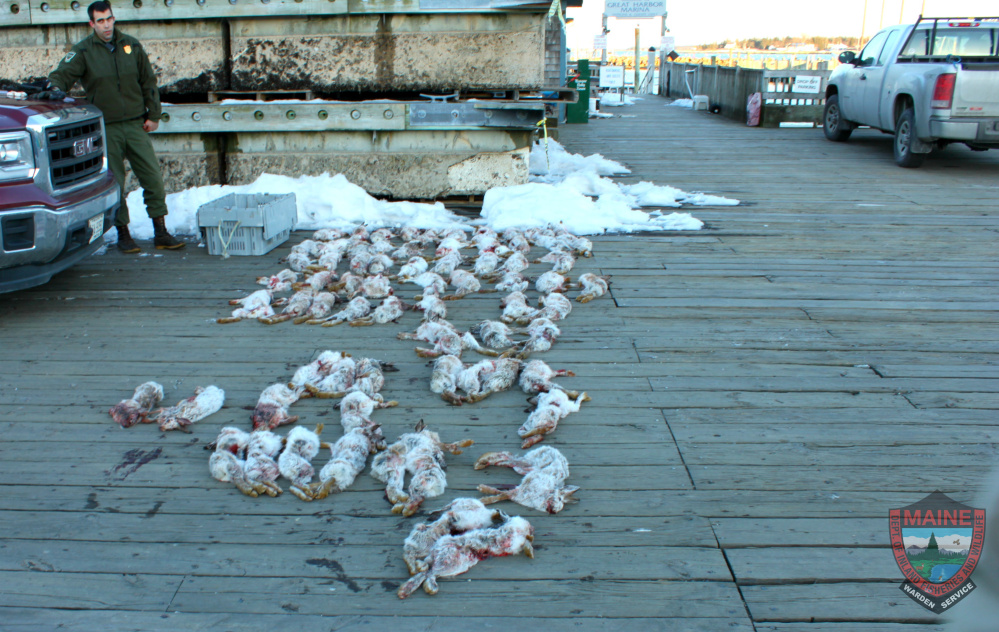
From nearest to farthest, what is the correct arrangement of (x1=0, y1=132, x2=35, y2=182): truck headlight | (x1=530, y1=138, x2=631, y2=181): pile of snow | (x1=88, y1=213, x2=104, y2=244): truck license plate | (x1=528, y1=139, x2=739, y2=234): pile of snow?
(x1=0, y1=132, x2=35, y2=182): truck headlight
(x1=88, y1=213, x2=104, y2=244): truck license plate
(x1=528, y1=139, x2=739, y2=234): pile of snow
(x1=530, y1=138, x2=631, y2=181): pile of snow

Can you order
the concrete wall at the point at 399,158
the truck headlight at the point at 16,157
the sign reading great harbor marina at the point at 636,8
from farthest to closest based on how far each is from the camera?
the sign reading great harbor marina at the point at 636,8 < the concrete wall at the point at 399,158 < the truck headlight at the point at 16,157

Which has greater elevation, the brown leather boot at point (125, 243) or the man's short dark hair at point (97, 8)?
the man's short dark hair at point (97, 8)

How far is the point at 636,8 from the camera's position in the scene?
2995cm

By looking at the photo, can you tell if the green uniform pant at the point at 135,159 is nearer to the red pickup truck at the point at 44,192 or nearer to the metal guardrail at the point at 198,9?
the red pickup truck at the point at 44,192

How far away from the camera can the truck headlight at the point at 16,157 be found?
15.9 feet

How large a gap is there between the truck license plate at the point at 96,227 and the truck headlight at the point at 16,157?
0.67 meters

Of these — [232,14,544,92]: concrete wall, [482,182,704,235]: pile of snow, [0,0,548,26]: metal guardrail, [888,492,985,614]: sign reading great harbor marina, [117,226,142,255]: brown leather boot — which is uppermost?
[0,0,548,26]: metal guardrail

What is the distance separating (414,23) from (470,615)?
761 cm

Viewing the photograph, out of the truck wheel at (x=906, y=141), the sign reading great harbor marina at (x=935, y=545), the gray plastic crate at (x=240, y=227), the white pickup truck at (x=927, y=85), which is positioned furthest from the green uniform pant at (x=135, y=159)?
the truck wheel at (x=906, y=141)

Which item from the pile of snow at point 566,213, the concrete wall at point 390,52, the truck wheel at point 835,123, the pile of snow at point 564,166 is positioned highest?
the concrete wall at point 390,52

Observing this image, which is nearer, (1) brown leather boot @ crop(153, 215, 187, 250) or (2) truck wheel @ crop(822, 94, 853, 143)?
(1) brown leather boot @ crop(153, 215, 187, 250)

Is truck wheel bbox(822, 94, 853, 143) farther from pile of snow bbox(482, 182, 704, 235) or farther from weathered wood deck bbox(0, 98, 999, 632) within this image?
weathered wood deck bbox(0, 98, 999, 632)

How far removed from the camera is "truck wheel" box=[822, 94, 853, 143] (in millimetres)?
14305

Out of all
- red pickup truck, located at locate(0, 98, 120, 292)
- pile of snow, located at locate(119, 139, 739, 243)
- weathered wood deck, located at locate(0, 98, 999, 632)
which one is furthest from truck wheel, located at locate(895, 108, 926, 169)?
red pickup truck, located at locate(0, 98, 120, 292)
